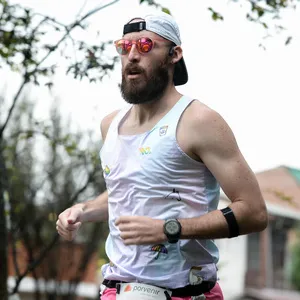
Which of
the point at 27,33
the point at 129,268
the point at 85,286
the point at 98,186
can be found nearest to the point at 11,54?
the point at 27,33

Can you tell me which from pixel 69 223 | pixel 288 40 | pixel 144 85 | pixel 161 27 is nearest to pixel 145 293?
pixel 69 223

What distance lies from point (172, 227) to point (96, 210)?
86cm

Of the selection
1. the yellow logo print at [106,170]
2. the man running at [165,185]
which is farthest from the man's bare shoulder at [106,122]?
the yellow logo print at [106,170]

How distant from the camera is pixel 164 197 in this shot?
3.88 meters

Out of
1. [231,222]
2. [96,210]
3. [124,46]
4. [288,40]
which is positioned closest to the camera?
[231,222]

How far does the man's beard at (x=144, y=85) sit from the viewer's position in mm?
4043

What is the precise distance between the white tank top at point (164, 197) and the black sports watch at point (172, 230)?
15 centimetres

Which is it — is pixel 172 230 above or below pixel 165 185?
below

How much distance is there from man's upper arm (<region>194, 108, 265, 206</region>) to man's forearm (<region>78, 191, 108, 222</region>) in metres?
0.82

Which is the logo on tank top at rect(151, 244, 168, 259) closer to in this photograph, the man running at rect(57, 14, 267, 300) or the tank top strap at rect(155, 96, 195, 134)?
the man running at rect(57, 14, 267, 300)

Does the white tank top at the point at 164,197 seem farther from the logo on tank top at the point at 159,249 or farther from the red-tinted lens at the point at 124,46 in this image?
the red-tinted lens at the point at 124,46

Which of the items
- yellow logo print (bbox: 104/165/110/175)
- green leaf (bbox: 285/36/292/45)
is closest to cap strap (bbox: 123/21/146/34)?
yellow logo print (bbox: 104/165/110/175)

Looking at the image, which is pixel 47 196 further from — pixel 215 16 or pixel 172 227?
pixel 172 227

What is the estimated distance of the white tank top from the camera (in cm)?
388
